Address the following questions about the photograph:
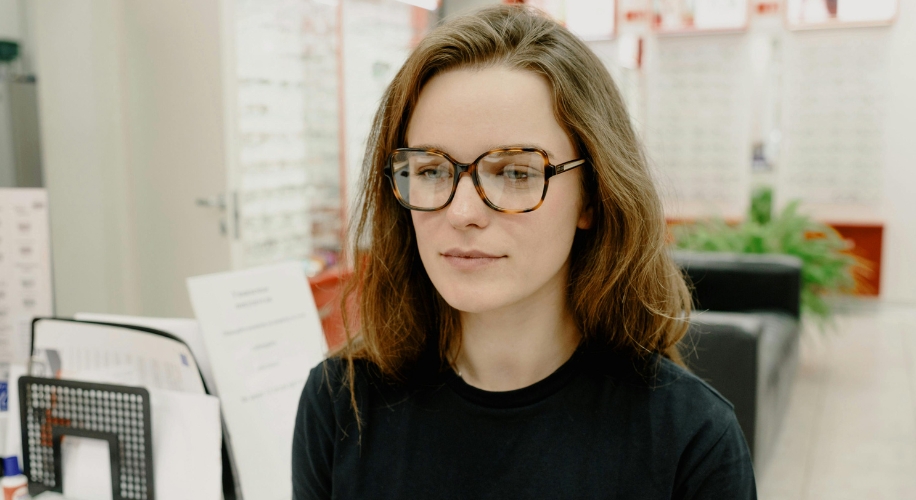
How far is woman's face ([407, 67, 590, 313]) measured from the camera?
0.93 m

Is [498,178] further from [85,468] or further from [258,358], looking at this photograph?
[85,468]

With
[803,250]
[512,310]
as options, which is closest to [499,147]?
[512,310]

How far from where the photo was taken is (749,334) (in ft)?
8.43

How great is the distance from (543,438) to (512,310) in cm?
19

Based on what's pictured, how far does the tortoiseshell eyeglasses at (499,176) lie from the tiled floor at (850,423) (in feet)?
7.99

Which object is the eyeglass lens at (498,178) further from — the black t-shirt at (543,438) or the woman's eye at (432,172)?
the black t-shirt at (543,438)

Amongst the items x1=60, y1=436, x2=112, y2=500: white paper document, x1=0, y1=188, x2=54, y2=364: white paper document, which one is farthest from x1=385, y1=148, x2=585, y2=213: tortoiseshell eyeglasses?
x1=0, y1=188, x2=54, y2=364: white paper document

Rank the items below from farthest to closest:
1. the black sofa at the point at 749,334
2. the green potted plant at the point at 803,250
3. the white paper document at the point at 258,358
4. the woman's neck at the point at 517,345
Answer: the green potted plant at the point at 803,250, the black sofa at the point at 749,334, the white paper document at the point at 258,358, the woman's neck at the point at 517,345

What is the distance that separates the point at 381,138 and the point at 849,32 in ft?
21.1

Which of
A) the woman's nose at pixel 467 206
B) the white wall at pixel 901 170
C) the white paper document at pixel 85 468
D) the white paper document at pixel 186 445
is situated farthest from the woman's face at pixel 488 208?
the white wall at pixel 901 170

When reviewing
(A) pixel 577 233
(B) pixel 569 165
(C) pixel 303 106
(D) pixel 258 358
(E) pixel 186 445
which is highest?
(C) pixel 303 106

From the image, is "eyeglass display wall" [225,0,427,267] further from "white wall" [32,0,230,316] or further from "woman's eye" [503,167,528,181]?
"woman's eye" [503,167,528,181]

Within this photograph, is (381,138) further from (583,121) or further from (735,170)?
(735,170)

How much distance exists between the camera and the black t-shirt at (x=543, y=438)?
3.21ft
